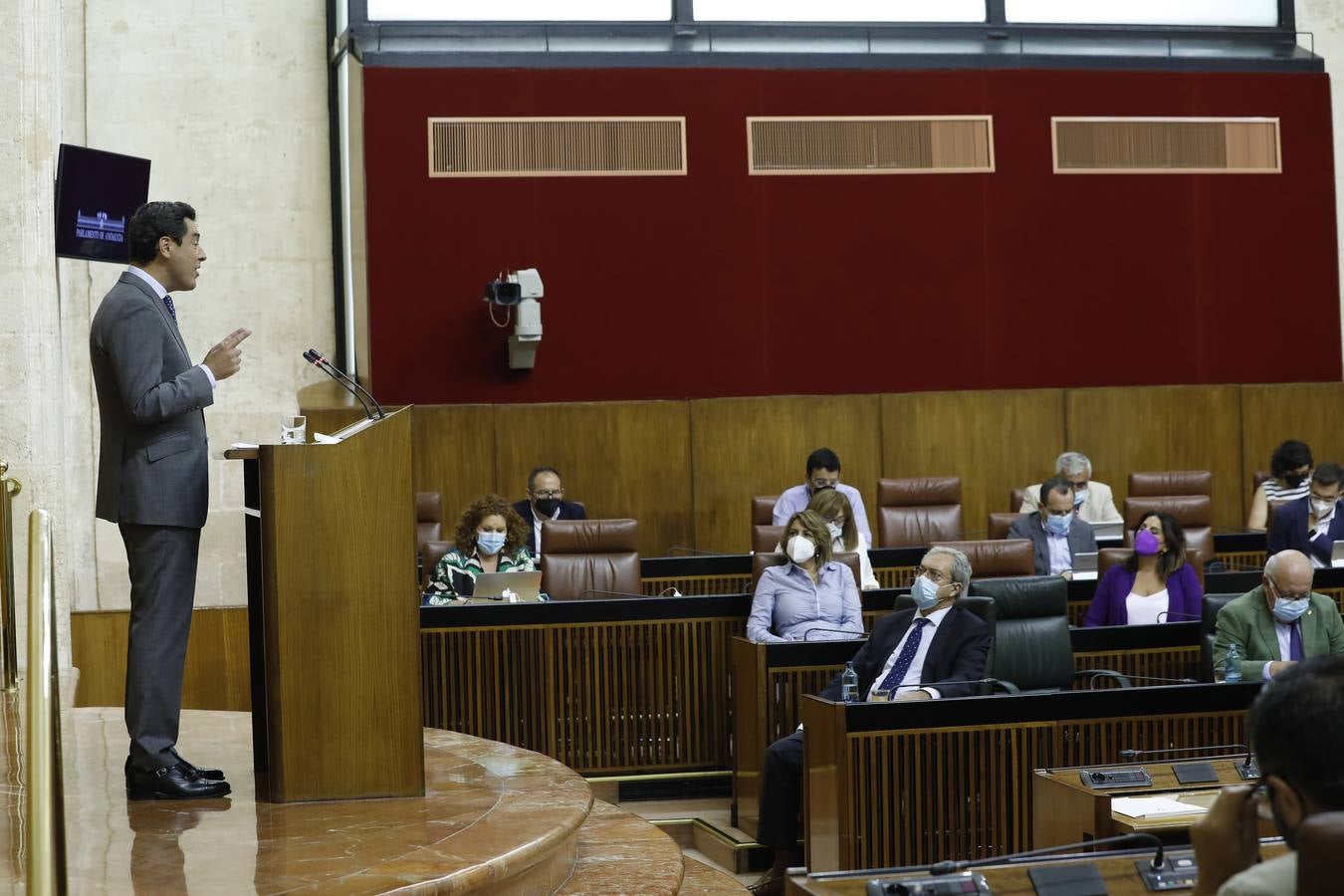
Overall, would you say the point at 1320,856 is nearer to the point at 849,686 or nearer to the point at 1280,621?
the point at 849,686

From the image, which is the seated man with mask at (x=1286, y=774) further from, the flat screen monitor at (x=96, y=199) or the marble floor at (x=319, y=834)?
the flat screen monitor at (x=96, y=199)

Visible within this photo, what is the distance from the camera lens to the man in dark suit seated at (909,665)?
5.23 m

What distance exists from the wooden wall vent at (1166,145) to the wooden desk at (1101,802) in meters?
7.39

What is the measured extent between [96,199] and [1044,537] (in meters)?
A: 4.59

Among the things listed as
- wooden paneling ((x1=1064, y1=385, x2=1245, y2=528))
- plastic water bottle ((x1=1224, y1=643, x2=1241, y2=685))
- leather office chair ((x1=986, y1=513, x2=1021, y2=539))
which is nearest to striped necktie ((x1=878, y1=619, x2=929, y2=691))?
plastic water bottle ((x1=1224, y1=643, x2=1241, y2=685))

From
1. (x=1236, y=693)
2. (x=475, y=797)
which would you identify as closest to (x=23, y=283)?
(x=475, y=797)

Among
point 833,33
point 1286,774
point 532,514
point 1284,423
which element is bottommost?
point 1286,774

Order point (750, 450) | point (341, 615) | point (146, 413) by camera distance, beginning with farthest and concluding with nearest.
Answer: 1. point (750, 450)
2. point (341, 615)
3. point (146, 413)

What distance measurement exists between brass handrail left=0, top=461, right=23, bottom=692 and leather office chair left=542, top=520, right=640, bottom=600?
2737 mm

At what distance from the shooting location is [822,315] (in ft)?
35.1

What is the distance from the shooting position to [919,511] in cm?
935

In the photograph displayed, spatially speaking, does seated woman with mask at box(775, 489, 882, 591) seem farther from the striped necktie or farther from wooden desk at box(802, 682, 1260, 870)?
wooden desk at box(802, 682, 1260, 870)

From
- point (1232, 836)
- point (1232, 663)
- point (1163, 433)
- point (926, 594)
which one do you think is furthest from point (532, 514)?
point (1232, 836)

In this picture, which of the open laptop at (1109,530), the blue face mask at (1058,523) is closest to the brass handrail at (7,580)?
the blue face mask at (1058,523)
